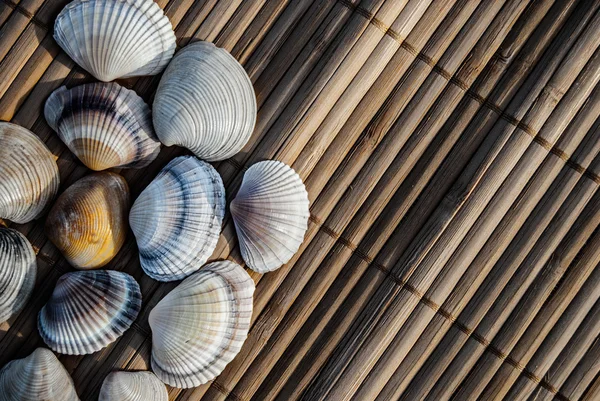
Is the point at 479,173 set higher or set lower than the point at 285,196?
higher

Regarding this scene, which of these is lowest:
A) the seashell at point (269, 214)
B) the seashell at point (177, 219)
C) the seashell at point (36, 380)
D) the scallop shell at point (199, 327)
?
the seashell at point (36, 380)

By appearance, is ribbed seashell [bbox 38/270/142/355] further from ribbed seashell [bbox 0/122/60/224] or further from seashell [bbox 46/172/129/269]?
ribbed seashell [bbox 0/122/60/224]

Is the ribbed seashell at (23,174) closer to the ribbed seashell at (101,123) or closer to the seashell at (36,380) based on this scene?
the ribbed seashell at (101,123)

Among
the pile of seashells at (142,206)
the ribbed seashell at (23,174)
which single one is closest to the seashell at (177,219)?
the pile of seashells at (142,206)

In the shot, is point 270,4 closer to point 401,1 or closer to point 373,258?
point 401,1

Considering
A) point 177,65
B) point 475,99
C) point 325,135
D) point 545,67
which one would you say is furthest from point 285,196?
point 545,67

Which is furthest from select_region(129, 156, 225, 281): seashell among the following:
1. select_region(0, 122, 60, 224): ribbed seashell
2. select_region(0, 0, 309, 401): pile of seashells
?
select_region(0, 122, 60, 224): ribbed seashell
